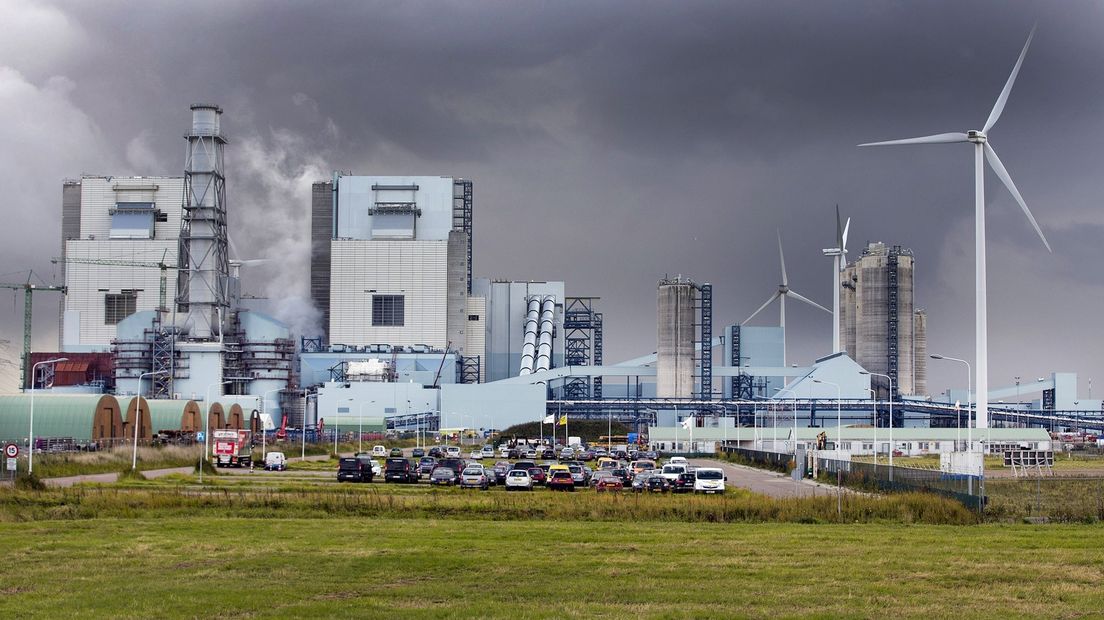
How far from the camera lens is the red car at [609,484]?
62.4 metres

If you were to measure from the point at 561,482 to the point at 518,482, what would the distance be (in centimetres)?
250

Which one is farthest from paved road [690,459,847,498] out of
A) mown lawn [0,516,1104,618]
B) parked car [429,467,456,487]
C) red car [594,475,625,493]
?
mown lawn [0,516,1104,618]

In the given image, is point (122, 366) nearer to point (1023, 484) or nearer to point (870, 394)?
point (870, 394)

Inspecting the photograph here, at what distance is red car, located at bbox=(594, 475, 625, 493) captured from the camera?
205 ft

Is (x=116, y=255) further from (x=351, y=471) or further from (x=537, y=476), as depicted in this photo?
(x=537, y=476)

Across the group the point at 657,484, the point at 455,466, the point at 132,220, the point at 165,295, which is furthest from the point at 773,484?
the point at 132,220

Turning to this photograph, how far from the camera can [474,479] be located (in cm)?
6325

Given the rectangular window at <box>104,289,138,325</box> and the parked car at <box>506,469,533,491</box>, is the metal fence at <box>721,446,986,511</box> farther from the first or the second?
the rectangular window at <box>104,289,138,325</box>

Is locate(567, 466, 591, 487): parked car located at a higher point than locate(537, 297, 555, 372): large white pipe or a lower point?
lower

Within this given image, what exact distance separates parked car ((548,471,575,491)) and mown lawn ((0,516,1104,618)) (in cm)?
2405

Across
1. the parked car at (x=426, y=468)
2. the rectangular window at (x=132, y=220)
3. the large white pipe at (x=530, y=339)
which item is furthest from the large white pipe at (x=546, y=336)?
the parked car at (x=426, y=468)

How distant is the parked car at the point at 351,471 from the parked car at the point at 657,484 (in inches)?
585

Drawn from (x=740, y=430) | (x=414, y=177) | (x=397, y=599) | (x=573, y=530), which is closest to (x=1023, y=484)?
(x=573, y=530)

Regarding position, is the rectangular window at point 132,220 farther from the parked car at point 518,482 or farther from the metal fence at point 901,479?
the parked car at point 518,482
